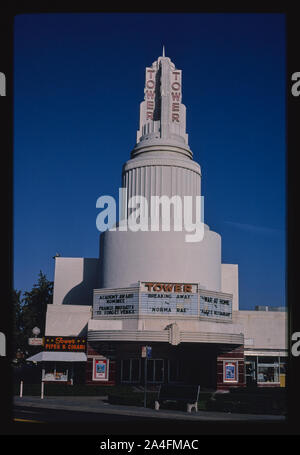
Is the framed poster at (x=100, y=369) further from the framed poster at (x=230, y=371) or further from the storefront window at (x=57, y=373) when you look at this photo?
the framed poster at (x=230, y=371)

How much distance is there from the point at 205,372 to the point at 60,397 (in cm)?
1411

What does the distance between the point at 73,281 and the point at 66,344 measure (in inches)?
489

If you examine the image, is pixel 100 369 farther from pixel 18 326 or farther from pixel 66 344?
pixel 18 326

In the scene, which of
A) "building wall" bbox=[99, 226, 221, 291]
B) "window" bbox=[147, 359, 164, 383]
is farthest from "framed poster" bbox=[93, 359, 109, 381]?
"building wall" bbox=[99, 226, 221, 291]

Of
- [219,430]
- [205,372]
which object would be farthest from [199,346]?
[219,430]

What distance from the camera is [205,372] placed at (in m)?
45.1

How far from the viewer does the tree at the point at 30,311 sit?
2243 inches

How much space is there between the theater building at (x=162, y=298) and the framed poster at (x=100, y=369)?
0.24 feet

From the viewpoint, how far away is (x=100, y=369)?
41.9 metres

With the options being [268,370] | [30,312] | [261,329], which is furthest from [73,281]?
[268,370]

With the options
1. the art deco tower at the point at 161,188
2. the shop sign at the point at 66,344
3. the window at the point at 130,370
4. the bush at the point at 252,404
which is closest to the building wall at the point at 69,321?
the art deco tower at the point at 161,188

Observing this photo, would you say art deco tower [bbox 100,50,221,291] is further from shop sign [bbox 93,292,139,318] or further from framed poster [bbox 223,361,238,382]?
framed poster [bbox 223,361,238,382]
